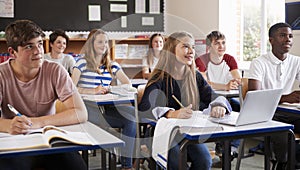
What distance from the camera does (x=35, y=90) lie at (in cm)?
236

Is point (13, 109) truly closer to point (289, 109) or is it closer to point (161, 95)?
point (161, 95)

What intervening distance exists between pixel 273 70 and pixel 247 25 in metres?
2.67

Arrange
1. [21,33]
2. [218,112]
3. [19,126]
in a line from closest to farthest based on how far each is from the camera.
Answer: [19,126], [21,33], [218,112]

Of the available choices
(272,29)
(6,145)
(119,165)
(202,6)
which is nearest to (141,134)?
(119,165)

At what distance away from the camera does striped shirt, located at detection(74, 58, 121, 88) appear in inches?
159

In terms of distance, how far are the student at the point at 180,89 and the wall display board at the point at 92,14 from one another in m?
3.01

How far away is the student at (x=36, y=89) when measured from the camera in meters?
2.18

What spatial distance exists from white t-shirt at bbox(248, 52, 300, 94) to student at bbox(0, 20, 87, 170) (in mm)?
1633

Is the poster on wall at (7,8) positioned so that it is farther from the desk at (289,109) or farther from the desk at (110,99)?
the desk at (289,109)

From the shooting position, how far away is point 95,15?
6.30 meters

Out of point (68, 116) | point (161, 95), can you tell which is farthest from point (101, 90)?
point (68, 116)

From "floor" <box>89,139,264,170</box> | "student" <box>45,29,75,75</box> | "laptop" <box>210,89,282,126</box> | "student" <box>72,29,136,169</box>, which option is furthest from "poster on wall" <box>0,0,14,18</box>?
"laptop" <box>210,89,282,126</box>

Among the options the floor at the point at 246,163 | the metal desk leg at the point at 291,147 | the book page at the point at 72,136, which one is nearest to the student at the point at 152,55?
the floor at the point at 246,163

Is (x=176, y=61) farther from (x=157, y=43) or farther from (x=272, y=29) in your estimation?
(x=157, y=43)
